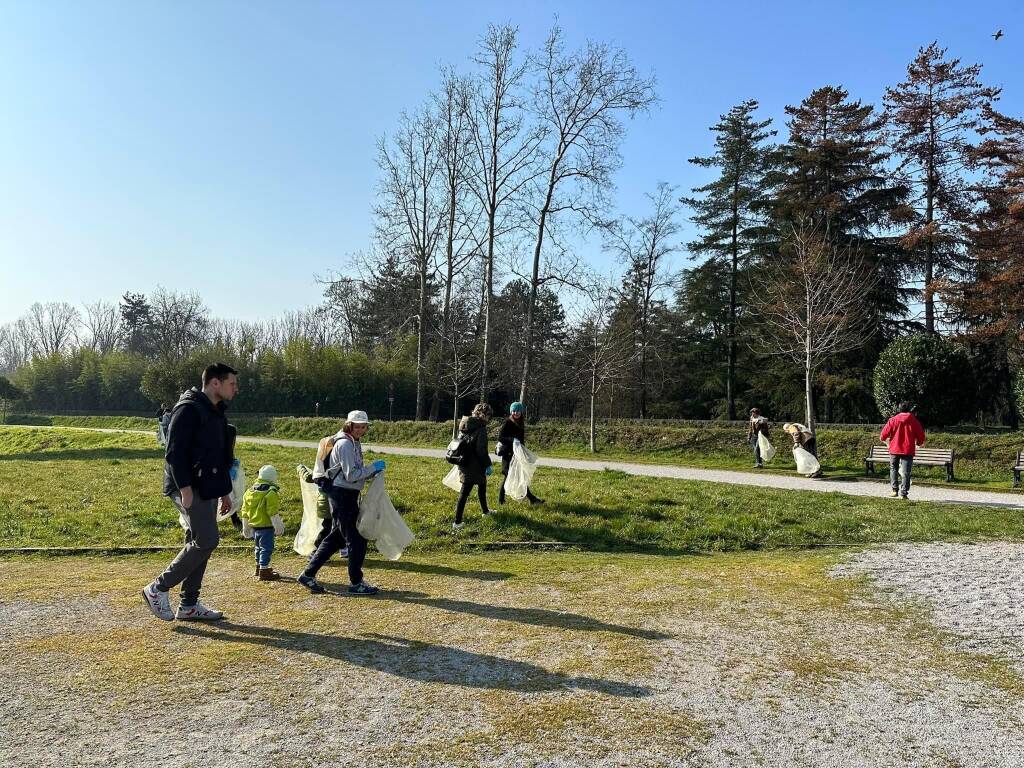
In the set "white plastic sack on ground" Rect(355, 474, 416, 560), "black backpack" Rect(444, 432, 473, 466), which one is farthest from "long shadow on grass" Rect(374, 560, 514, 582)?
"black backpack" Rect(444, 432, 473, 466)

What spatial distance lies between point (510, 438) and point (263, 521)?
16.0 feet

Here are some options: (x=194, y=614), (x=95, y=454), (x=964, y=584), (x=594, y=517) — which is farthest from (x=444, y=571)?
(x=95, y=454)

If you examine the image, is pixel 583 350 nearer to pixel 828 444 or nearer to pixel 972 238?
pixel 828 444

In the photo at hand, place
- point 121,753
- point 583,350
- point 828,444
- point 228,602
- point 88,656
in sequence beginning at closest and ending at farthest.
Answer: point 121,753, point 88,656, point 228,602, point 828,444, point 583,350

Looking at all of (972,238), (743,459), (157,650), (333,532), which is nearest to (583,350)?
(743,459)

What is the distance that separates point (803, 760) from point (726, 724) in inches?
18.6

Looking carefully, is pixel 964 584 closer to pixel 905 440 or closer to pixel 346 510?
pixel 346 510

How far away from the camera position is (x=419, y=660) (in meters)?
4.95

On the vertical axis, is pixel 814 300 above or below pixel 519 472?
above

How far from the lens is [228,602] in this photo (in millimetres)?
6418

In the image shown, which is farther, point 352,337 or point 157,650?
point 352,337

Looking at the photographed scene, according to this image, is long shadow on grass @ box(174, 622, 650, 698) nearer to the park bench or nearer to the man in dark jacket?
the man in dark jacket

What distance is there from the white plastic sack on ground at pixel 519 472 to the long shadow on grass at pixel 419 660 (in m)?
5.94

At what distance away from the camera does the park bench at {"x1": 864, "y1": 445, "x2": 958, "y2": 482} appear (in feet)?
56.7
